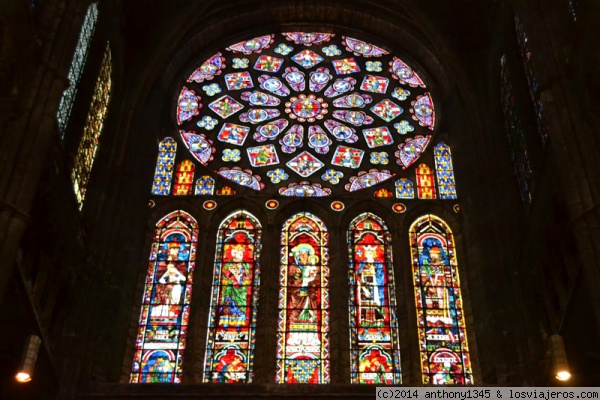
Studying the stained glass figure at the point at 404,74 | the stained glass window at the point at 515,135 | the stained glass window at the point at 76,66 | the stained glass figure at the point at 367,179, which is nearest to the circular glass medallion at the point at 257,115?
the stained glass figure at the point at 367,179

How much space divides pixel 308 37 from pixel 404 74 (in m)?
2.70

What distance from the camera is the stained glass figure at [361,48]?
Answer: 2195 cm

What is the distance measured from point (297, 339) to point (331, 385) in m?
1.69

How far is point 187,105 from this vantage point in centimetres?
2053

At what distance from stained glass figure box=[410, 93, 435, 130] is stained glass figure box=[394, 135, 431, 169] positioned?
500 millimetres

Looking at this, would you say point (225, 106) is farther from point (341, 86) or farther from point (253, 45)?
point (341, 86)

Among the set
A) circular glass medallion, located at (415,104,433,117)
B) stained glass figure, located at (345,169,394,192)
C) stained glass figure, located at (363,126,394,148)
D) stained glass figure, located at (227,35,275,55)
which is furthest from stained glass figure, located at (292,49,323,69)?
stained glass figure, located at (345,169,394,192)

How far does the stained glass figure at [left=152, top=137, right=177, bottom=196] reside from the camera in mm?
18714

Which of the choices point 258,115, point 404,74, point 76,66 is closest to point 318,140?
point 258,115

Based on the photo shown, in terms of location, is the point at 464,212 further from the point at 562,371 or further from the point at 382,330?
the point at 562,371

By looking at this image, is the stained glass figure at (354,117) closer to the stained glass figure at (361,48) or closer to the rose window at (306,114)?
A: the rose window at (306,114)

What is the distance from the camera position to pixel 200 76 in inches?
836

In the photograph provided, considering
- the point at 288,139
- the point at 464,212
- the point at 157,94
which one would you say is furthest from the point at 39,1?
the point at 464,212

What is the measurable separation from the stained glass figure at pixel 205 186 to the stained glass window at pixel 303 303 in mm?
1854
